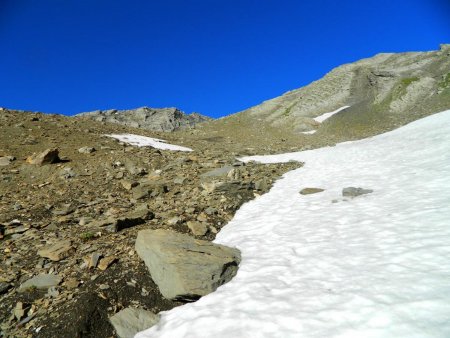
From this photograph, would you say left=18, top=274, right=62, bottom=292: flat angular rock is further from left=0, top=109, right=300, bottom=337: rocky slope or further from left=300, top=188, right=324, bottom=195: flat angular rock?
left=300, top=188, right=324, bottom=195: flat angular rock

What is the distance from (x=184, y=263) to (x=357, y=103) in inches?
1804

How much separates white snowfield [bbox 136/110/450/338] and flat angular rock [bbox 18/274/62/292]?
2740 mm

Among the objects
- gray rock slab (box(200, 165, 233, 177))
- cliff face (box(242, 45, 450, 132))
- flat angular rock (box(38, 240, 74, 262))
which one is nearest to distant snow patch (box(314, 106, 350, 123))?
cliff face (box(242, 45, 450, 132))

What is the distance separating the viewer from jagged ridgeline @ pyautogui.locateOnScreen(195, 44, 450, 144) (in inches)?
1476

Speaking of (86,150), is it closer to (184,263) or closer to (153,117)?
(184,263)

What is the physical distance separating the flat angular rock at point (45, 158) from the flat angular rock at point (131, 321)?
11463 millimetres

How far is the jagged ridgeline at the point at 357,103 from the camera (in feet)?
123

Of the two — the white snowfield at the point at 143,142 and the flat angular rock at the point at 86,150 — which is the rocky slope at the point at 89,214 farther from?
the white snowfield at the point at 143,142

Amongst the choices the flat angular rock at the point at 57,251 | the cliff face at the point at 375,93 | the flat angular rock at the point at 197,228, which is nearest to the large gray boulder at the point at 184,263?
the flat angular rock at the point at 197,228

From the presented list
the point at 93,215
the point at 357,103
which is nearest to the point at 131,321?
the point at 93,215

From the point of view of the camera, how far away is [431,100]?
37.2 meters

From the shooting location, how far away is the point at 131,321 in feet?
20.2

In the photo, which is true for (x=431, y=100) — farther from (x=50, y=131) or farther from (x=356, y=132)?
(x=50, y=131)

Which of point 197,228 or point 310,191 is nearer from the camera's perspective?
point 197,228
